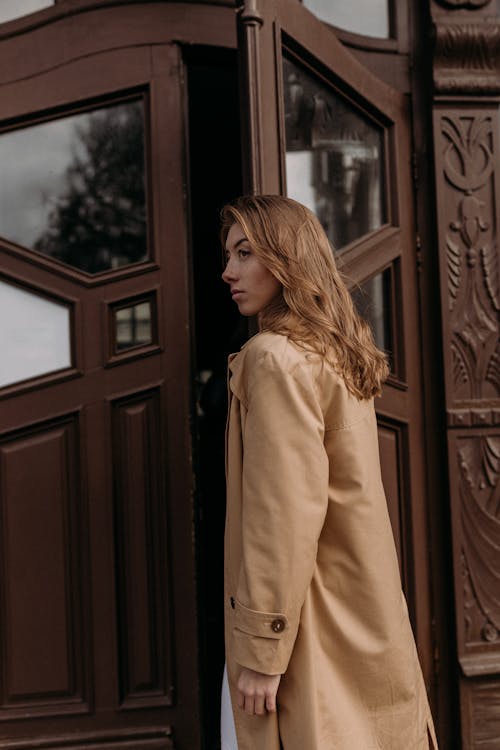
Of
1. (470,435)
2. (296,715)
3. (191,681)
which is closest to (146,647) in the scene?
(191,681)

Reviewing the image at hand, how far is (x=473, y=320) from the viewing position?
2.80m

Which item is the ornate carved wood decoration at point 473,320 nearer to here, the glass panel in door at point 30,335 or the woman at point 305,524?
the woman at point 305,524

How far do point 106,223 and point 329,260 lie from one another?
1167 millimetres

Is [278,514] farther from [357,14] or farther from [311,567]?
[357,14]

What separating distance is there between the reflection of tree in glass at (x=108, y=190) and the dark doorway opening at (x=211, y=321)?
297 millimetres

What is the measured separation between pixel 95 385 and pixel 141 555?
2.04 ft

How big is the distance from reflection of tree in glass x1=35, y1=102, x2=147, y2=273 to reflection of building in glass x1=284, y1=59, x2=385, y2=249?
56cm

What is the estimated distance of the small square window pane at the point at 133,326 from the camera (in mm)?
2711

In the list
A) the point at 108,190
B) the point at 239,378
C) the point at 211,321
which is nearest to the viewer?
the point at 239,378

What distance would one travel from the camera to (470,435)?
279 centimetres

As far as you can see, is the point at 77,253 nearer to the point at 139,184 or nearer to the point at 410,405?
the point at 139,184

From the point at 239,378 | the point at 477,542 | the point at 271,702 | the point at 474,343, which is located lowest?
the point at 271,702

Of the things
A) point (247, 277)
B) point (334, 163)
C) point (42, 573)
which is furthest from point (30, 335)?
point (334, 163)

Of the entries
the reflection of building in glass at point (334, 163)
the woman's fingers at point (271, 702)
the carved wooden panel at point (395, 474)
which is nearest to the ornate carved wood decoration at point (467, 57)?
the reflection of building in glass at point (334, 163)
